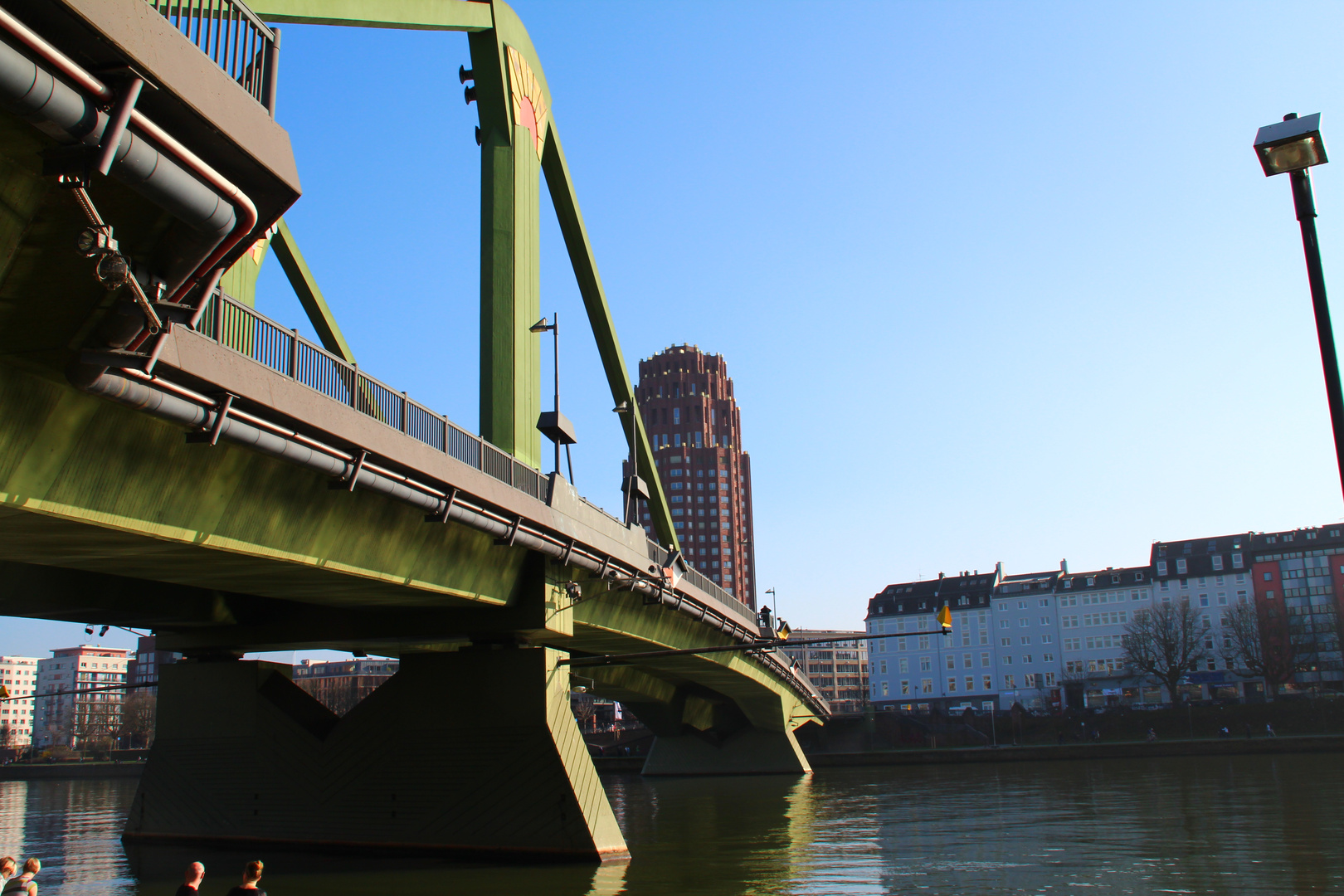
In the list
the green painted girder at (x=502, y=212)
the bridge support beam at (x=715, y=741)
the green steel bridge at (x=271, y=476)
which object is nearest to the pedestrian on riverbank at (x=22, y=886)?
the green steel bridge at (x=271, y=476)

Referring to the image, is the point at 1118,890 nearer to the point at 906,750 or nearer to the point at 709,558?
the point at 906,750

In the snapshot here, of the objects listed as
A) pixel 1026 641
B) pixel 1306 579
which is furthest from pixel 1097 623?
pixel 1306 579

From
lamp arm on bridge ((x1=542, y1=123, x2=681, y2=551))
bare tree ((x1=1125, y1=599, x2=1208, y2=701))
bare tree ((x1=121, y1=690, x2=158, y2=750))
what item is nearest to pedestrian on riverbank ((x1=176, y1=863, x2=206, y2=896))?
lamp arm on bridge ((x1=542, y1=123, x2=681, y2=551))

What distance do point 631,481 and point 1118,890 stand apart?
19235mm

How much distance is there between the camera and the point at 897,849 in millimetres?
28203

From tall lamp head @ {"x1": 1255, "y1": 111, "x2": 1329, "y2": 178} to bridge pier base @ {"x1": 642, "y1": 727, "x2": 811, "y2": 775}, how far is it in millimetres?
64687

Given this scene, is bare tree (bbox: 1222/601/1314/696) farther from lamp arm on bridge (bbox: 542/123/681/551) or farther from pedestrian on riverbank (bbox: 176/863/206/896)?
pedestrian on riverbank (bbox: 176/863/206/896)

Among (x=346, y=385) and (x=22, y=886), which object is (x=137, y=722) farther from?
(x=22, y=886)

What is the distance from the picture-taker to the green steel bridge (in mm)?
8977

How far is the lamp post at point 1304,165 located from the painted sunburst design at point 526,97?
76.4 feet

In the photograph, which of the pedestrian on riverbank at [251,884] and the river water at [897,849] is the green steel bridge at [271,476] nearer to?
the river water at [897,849]

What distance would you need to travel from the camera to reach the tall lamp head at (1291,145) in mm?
8852

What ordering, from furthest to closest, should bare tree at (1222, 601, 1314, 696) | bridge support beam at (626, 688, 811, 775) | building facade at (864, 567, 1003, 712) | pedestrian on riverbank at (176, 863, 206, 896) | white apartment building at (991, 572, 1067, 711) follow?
1. building facade at (864, 567, 1003, 712)
2. white apartment building at (991, 572, 1067, 711)
3. bare tree at (1222, 601, 1314, 696)
4. bridge support beam at (626, 688, 811, 775)
5. pedestrian on riverbank at (176, 863, 206, 896)

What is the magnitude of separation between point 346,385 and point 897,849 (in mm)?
19697
